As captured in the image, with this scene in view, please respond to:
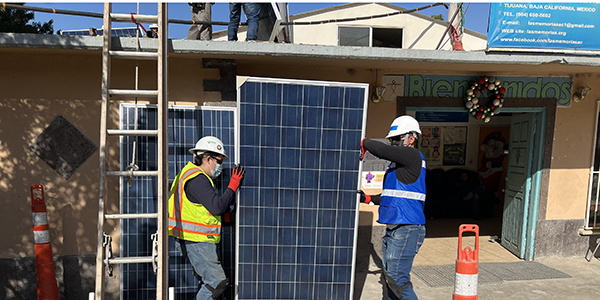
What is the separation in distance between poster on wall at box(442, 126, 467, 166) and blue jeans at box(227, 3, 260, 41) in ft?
23.7

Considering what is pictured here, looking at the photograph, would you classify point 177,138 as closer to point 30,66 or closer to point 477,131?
point 30,66

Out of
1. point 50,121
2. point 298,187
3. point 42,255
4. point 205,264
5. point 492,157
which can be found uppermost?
point 50,121

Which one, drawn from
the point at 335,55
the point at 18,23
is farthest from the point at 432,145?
the point at 18,23

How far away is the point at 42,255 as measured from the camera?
177 inches

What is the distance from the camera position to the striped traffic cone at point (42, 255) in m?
4.45

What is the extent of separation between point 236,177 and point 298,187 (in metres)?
0.68

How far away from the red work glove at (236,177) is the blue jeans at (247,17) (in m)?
2.13

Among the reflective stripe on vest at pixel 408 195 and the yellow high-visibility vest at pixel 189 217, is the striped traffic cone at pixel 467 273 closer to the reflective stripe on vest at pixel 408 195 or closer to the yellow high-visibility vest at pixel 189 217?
the reflective stripe on vest at pixel 408 195

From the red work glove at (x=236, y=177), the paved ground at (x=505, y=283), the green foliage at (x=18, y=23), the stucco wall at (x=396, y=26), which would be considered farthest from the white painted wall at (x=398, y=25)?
the red work glove at (x=236, y=177)

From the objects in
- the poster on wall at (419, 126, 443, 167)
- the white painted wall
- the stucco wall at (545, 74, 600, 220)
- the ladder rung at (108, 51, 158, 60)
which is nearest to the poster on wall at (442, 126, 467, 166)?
the poster on wall at (419, 126, 443, 167)

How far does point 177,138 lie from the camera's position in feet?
13.7

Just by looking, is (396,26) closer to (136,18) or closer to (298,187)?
(298,187)

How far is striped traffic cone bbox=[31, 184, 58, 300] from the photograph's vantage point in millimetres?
4445

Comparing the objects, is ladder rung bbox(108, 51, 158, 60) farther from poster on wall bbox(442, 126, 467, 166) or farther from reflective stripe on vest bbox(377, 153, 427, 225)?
poster on wall bbox(442, 126, 467, 166)
